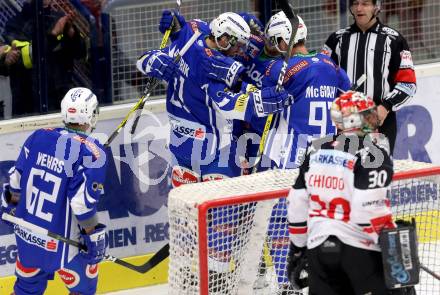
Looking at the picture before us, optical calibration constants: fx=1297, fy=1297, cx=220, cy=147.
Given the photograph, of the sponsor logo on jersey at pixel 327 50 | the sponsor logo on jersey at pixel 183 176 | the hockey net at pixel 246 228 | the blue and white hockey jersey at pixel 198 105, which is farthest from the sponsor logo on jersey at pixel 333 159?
the sponsor logo on jersey at pixel 327 50

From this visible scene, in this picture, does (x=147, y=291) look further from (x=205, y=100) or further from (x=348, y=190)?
(x=348, y=190)

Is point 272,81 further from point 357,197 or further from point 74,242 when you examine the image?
point 357,197

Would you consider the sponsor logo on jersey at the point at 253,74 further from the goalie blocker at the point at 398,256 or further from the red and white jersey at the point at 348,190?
the goalie blocker at the point at 398,256

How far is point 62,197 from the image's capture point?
19.4 feet

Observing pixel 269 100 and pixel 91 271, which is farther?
pixel 269 100

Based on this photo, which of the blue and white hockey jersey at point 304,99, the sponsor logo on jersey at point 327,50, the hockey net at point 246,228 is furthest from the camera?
the sponsor logo on jersey at point 327,50

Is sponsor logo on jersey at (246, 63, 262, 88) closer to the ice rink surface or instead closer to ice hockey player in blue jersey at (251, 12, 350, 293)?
ice hockey player in blue jersey at (251, 12, 350, 293)

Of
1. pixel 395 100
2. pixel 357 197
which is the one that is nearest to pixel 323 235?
pixel 357 197

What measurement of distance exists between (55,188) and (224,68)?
109 centimetres

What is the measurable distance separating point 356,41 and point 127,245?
1.67 meters

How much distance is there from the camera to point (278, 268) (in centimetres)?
601

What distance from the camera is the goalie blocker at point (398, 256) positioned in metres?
4.87

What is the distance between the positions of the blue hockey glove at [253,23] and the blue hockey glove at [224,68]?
46cm

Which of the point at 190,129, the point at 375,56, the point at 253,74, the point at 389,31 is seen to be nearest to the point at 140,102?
the point at 190,129
